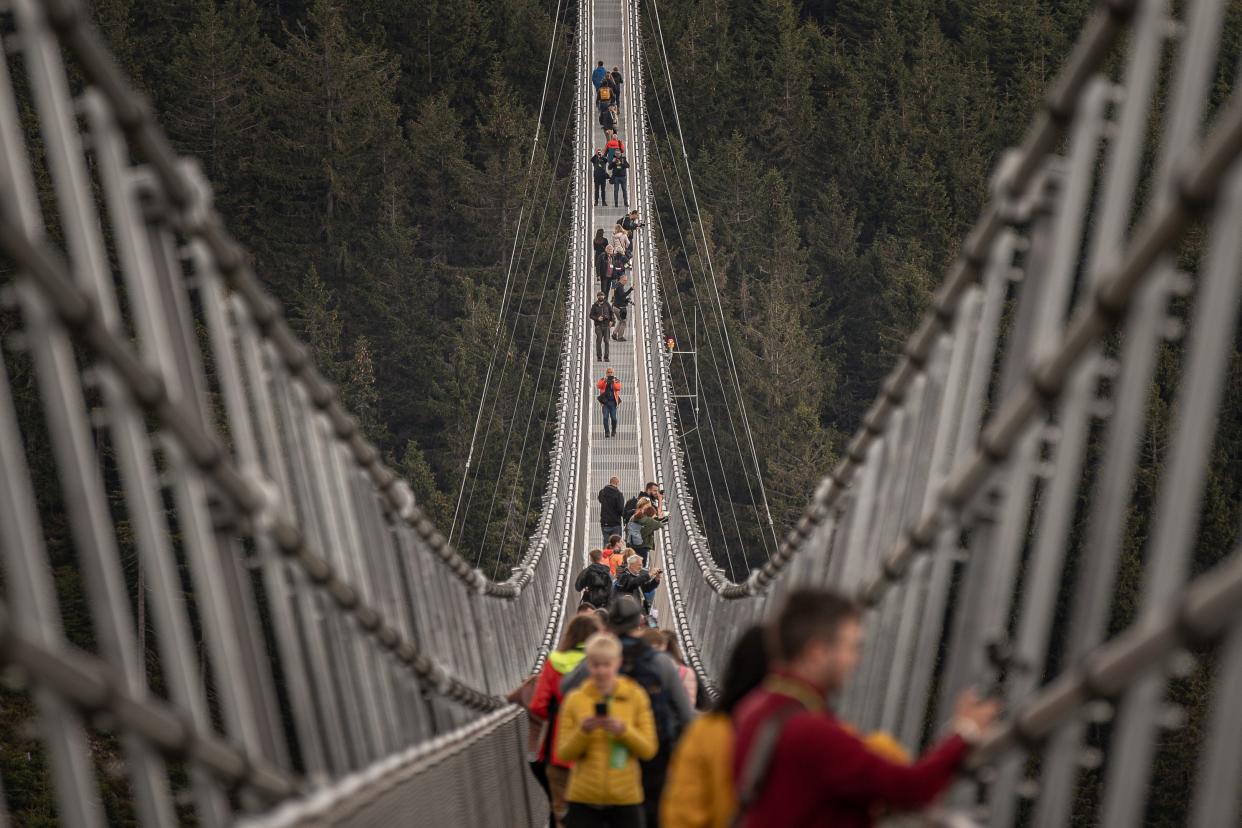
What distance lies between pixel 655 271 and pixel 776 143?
38885 millimetres

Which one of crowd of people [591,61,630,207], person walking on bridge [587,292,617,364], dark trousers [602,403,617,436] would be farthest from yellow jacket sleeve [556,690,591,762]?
crowd of people [591,61,630,207]

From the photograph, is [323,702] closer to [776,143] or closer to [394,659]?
[394,659]

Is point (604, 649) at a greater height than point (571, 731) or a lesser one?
greater

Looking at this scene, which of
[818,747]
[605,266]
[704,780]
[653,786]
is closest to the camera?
[818,747]

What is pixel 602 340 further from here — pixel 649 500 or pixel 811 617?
pixel 811 617

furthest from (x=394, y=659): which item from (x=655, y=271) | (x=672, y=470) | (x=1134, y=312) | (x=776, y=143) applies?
(x=776, y=143)

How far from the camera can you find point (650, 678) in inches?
229

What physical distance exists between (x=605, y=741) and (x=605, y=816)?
0.31 meters

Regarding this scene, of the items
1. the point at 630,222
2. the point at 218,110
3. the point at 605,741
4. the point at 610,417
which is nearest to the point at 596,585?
the point at 605,741

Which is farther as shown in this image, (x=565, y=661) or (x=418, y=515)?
(x=565, y=661)

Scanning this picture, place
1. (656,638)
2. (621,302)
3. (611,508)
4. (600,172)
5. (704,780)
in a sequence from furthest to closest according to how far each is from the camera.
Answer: (600,172)
(621,302)
(611,508)
(656,638)
(704,780)

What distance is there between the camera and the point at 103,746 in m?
33.4

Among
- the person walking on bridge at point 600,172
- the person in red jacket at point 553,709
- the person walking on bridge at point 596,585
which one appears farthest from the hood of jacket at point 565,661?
the person walking on bridge at point 600,172

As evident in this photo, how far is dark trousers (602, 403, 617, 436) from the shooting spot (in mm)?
23377
